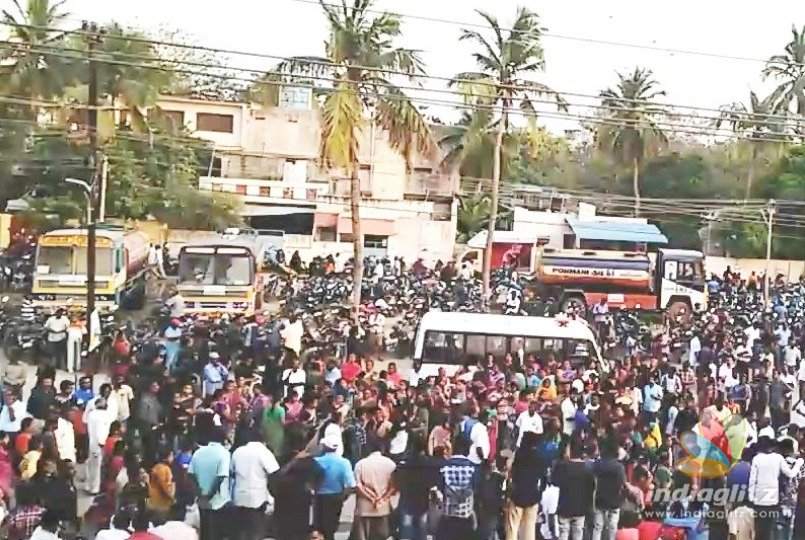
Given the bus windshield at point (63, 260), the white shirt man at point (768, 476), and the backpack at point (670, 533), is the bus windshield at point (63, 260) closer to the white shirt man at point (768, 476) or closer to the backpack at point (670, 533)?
the white shirt man at point (768, 476)

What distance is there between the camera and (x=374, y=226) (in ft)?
132

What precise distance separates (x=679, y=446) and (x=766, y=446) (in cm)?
150

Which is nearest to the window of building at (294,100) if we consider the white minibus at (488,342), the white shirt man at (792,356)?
the white minibus at (488,342)

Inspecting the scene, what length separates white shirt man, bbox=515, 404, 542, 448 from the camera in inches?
418

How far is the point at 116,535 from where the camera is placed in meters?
6.77

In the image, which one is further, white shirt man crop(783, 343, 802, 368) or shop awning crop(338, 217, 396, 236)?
shop awning crop(338, 217, 396, 236)

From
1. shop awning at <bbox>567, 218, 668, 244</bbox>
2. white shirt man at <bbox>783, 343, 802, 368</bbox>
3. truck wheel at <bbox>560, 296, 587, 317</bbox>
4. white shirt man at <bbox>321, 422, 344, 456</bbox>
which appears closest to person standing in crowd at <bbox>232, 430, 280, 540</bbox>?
white shirt man at <bbox>321, 422, 344, 456</bbox>

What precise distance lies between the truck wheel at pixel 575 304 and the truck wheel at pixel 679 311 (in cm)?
221

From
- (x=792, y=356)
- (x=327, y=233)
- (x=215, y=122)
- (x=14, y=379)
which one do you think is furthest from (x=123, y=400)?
(x=215, y=122)

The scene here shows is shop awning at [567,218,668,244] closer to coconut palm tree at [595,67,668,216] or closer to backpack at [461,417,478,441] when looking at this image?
coconut palm tree at [595,67,668,216]

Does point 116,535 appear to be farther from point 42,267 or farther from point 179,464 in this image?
point 42,267

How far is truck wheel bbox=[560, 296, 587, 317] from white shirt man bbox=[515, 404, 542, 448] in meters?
14.6

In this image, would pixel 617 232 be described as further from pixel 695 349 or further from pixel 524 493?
pixel 524 493

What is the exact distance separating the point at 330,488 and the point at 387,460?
53 cm
